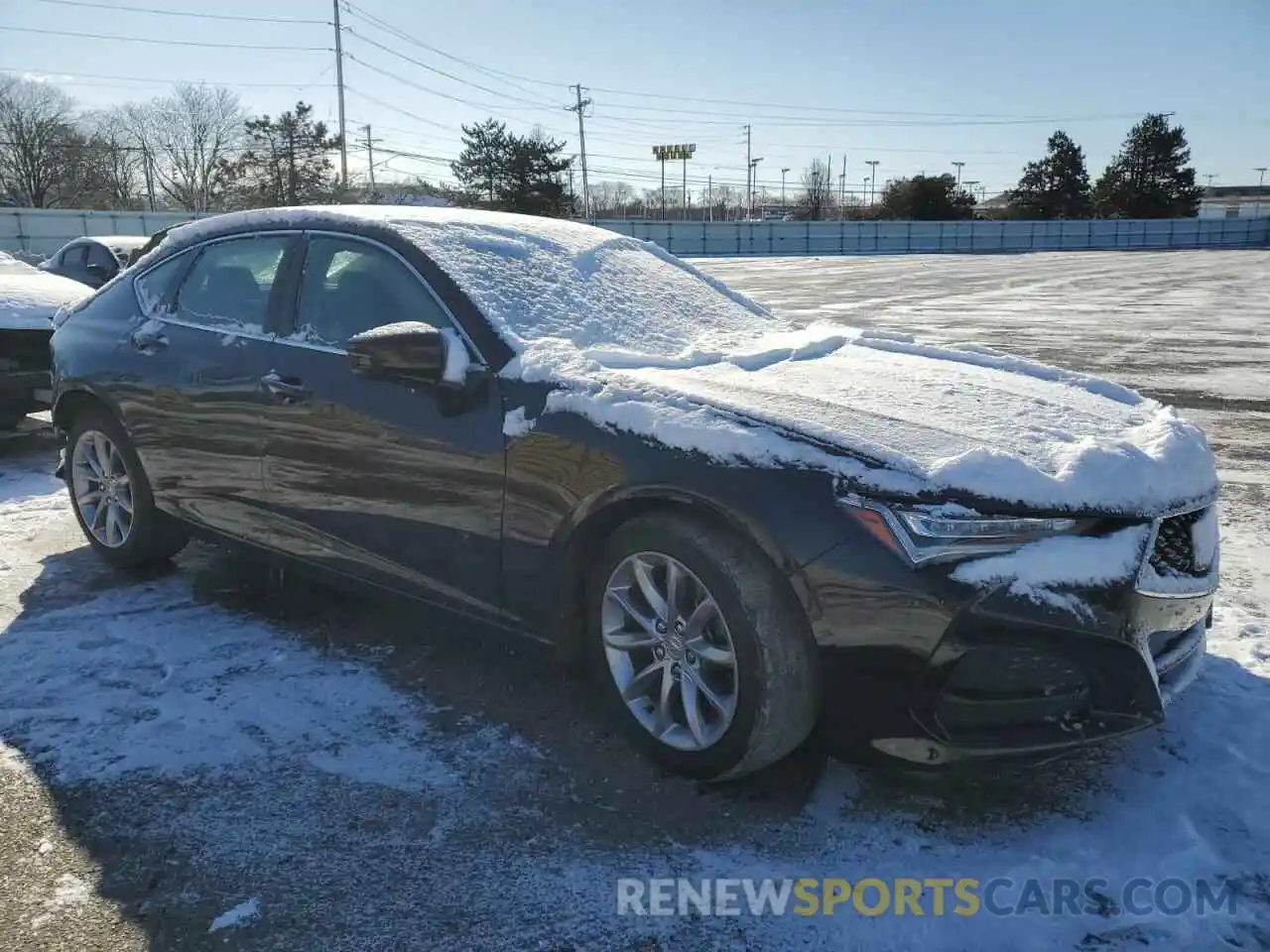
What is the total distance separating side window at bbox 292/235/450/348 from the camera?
11.1 ft

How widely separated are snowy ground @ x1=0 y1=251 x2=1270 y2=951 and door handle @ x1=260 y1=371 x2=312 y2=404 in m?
0.84

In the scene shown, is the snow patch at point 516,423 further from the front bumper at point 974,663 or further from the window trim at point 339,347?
the front bumper at point 974,663

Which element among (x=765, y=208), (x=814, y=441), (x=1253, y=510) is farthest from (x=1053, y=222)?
(x=814, y=441)

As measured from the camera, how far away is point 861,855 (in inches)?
98.7

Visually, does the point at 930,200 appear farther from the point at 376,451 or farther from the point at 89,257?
the point at 376,451

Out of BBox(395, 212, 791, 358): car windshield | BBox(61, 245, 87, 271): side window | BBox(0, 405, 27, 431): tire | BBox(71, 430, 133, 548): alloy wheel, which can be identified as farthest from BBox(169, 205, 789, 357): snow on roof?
BBox(61, 245, 87, 271): side window

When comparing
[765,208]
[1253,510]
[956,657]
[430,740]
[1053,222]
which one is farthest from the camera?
[765,208]

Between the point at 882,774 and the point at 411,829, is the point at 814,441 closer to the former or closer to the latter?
the point at 882,774

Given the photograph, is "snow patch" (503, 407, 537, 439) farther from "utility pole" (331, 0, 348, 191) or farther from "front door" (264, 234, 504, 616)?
"utility pole" (331, 0, 348, 191)

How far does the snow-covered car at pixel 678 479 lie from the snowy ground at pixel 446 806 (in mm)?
269

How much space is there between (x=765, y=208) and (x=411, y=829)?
337ft

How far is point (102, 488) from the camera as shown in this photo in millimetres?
4633

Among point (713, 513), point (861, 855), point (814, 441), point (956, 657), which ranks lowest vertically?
point (861, 855)

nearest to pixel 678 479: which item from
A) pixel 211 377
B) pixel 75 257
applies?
pixel 211 377
